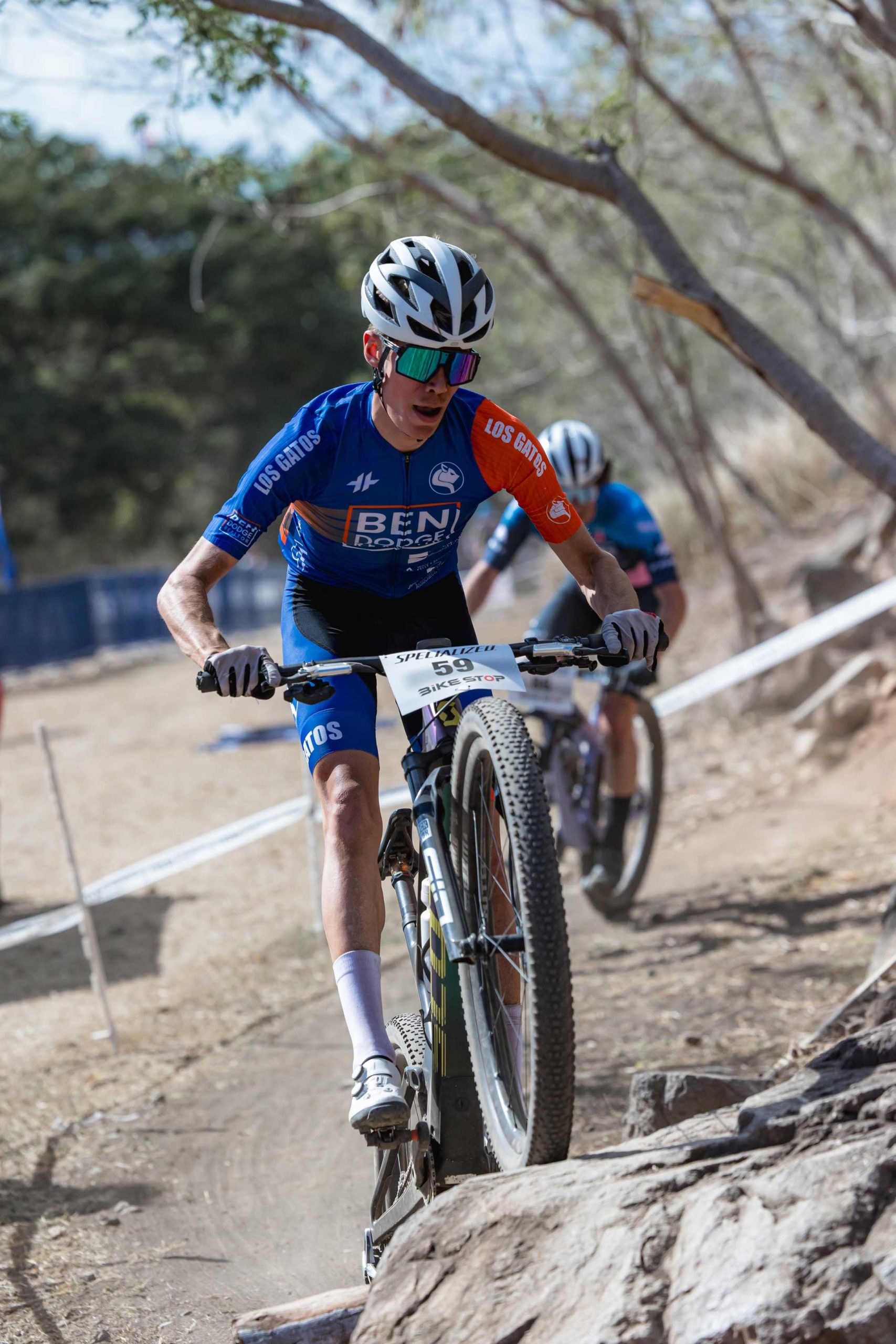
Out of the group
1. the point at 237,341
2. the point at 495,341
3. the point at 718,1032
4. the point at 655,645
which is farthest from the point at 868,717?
the point at 237,341

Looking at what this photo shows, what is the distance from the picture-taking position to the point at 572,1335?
7.46 ft

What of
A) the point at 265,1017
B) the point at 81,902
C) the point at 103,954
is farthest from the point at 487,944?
the point at 103,954

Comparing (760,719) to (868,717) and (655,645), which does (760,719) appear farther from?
(655,645)

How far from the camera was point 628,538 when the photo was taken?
6777 millimetres

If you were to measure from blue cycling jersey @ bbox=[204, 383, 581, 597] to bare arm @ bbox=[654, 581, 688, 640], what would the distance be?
9.74 feet

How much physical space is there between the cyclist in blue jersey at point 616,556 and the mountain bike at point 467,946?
3331mm

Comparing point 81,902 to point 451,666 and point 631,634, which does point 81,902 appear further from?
point 631,634

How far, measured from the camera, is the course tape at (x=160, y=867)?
5914mm

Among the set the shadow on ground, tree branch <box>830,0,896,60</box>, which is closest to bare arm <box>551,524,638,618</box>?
tree branch <box>830,0,896,60</box>

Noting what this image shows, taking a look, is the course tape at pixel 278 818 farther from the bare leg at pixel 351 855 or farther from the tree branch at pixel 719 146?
the bare leg at pixel 351 855

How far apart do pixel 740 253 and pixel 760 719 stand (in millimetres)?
16025

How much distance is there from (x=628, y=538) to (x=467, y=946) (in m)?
4.08

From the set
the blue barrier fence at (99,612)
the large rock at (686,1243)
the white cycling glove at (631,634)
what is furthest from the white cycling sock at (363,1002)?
the blue barrier fence at (99,612)

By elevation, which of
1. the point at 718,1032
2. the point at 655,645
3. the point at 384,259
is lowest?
the point at 718,1032
